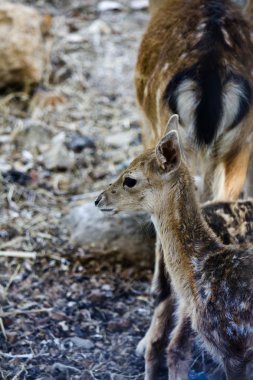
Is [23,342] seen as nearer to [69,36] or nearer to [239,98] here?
[239,98]

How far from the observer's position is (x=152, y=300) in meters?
5.45

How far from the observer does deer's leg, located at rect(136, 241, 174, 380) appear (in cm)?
467

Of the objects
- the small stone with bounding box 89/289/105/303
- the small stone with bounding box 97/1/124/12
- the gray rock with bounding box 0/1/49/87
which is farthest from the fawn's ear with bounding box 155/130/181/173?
the small stone with bounding box 97/1/124/12

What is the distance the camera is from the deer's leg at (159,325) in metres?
4.67

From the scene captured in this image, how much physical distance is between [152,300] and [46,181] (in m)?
1.58

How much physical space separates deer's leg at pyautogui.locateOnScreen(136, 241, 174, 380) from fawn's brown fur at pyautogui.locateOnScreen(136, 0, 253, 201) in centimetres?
58

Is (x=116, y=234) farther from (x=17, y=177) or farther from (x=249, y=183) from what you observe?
(x=17, y=177)

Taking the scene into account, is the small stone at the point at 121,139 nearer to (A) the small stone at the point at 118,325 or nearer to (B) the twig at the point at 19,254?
(B) the twig at the point at 19,254

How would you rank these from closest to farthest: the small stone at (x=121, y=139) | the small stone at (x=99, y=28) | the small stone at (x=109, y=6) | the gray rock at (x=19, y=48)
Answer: the small stone at (x=121, y=139), the gray rock at (x=19, y=48), the small stone at (x=99, y=28), the small stone at (x=109, y=6)

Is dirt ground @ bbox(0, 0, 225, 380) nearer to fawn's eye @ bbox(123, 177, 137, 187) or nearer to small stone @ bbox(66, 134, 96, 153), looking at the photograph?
small stone @ bbox(66, 134, 96, 153)

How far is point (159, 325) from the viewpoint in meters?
4.73

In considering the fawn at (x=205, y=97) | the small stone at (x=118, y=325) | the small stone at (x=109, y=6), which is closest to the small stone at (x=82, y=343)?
the small stone at (x=118, y=325)

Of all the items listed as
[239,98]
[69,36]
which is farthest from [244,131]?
[69,36]

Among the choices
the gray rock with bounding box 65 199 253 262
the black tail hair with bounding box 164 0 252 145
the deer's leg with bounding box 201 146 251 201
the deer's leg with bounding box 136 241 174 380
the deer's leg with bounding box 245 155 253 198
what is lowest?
the gray rock with bounding box 65 199 253 262
